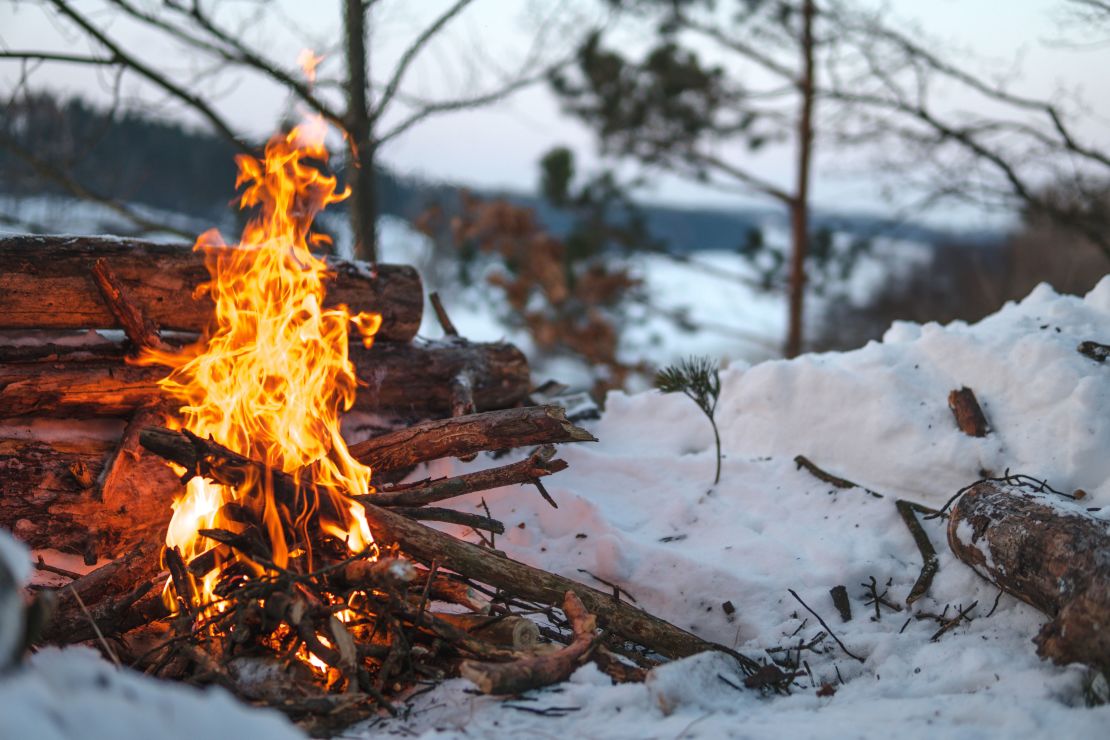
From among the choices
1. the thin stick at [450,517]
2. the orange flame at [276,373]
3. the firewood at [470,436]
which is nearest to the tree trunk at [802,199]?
the firewood at [470,436]

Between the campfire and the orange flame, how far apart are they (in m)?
0.01

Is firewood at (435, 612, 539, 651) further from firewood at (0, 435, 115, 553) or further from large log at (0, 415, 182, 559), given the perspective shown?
firewood at (0, 435, 115, 553)

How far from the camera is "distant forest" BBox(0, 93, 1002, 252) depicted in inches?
333

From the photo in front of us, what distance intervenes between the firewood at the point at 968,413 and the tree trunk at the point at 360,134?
5.23 m

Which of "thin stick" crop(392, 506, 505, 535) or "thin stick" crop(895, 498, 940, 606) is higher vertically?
"thin stick" crop(895, 498, 940, 606)

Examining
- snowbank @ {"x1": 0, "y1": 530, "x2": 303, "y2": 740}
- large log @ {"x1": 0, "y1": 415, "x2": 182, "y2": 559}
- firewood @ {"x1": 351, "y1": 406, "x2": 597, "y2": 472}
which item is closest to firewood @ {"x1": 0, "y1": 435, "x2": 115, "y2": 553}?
large log @ {"x1": 0, "y1": 415, "x2": 182, "y2": 559}

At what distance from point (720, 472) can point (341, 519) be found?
2261 millimetres

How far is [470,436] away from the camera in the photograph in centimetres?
388

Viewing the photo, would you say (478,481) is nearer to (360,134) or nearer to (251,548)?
(251,548)

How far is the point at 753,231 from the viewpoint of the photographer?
14453 millimetres

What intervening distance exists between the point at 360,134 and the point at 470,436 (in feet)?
15.9

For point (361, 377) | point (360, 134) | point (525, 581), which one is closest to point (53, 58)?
point (360, 134)

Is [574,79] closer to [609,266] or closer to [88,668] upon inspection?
[609,266]

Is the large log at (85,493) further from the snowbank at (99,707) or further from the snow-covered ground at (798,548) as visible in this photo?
the snowbank at (99,707)
